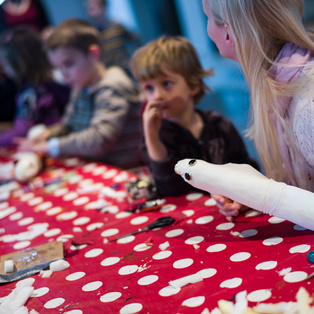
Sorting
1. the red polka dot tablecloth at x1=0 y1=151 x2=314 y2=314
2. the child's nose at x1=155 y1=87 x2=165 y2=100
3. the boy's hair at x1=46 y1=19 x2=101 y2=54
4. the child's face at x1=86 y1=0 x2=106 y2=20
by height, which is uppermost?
the child's face at x1=86 y1=0 x2=106 y2=20

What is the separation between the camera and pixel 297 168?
0.97 metres

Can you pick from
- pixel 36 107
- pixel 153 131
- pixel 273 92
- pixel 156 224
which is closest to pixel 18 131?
pixel 36 107

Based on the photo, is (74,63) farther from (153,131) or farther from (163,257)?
(163,257)

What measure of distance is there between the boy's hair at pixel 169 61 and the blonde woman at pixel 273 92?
0.37 meters

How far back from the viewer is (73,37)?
1994mm

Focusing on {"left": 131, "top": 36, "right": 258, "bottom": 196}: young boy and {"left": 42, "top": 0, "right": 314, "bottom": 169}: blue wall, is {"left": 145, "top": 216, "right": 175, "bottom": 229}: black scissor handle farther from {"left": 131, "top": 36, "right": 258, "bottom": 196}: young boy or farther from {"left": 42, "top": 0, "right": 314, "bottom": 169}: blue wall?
{"left": 42, "top": 0, "right": 314, "bottom": 169}: blue wall

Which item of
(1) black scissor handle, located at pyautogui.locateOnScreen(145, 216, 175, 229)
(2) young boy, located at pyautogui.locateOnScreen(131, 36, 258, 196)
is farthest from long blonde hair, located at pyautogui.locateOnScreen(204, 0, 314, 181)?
(2) young boy, located at pyautogui.locateOnScreen(131, 36, 258, 196)

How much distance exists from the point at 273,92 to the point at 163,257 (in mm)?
417

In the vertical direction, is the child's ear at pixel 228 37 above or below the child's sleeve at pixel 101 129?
above

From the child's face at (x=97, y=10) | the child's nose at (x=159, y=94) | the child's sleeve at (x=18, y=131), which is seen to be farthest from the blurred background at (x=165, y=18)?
the child's nose at (x=159, y=94)

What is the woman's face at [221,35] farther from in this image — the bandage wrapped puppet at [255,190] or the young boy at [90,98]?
the young boy at [90,98]

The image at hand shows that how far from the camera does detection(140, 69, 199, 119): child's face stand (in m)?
1.34

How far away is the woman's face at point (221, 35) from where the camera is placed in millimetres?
953

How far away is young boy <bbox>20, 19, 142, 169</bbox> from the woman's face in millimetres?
1013
